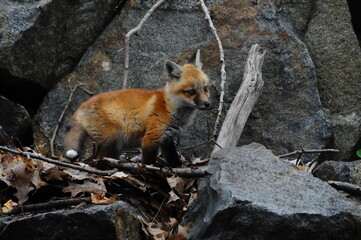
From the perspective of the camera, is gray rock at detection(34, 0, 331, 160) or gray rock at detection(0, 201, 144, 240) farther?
gray rock at detection(34, 0, 331, 160)

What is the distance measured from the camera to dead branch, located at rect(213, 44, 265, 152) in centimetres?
730

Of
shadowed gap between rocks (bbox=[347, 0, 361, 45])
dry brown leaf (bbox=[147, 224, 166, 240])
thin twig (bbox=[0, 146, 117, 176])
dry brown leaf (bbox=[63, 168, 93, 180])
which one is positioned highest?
shadowed gap between rocks (bbox=[347, 0, 361, 45])

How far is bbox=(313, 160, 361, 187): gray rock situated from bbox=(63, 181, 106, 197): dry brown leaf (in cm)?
244

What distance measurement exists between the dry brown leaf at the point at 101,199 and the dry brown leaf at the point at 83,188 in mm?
136

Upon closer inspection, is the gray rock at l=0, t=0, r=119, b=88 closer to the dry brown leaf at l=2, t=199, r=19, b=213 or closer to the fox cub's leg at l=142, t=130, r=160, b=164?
the fox cub's leg at l=142, t=130, r=160, b=164

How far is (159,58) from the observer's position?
8797 millimetres

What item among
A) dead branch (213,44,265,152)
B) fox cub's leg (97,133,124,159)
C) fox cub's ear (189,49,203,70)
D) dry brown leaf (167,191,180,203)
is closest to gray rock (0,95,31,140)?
fox cub's leg (97,133,124,159)

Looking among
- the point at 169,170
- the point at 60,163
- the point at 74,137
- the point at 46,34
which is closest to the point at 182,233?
the point at 169,170

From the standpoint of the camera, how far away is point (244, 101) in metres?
7.73

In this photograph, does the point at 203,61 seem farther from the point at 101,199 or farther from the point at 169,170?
the point at 101,199

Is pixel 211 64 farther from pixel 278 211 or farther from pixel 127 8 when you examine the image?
pixel 278 211

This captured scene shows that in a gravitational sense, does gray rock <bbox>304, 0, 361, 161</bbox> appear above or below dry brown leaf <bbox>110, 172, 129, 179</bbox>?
above

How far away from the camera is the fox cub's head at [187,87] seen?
7.84 metres

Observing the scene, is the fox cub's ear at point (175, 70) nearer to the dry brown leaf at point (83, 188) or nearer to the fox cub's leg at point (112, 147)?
the fox cub's leg at point (112, 147)
